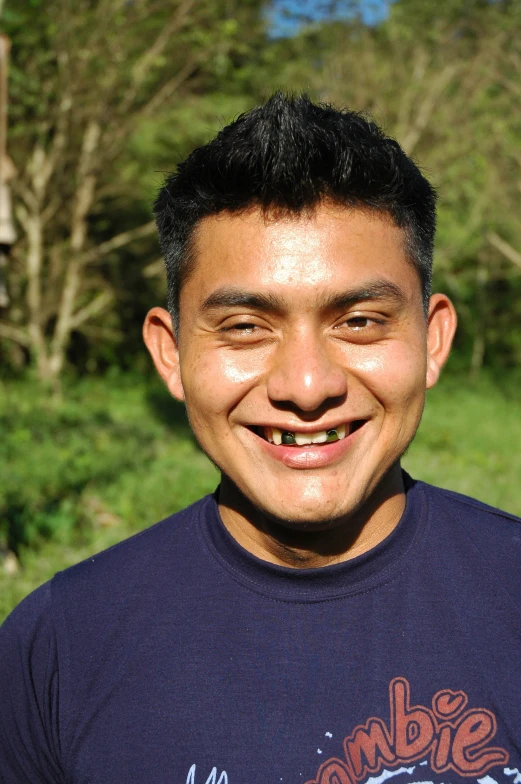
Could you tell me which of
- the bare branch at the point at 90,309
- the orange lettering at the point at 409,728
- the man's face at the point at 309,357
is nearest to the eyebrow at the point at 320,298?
the man's face at the point at 309,357

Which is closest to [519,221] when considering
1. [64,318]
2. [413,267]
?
[64,318]

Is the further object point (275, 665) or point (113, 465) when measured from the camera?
point (113, 465)

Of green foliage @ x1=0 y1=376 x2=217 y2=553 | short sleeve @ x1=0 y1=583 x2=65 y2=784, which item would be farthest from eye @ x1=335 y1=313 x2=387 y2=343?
green foliage @ x1=0 y1=376 x2=217 y2=553

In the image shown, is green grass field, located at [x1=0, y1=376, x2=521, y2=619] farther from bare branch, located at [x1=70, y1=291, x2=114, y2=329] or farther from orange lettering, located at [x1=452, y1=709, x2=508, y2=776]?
orange lettering, located at [x1=452, y1=709, x2=508, y2=776]

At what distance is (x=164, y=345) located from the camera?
189cm

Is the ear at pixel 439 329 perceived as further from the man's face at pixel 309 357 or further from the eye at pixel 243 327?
the eye at pixel 243 327

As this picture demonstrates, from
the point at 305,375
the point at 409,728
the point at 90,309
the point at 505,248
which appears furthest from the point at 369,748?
the point at 505,248

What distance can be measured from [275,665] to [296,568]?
199mm

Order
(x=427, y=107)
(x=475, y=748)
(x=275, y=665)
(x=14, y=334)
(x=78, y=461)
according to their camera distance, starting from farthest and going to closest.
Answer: (x=427, y=107) < (x=14, y=334) < (x=78, y=461) < (x=275, y=665) < (x=475, y=748)

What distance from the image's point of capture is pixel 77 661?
5.12ft

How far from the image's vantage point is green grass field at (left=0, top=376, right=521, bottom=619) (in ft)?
18.2

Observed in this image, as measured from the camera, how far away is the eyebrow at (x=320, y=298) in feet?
4.96

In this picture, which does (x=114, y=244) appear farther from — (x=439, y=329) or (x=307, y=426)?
(x=307, y=426)

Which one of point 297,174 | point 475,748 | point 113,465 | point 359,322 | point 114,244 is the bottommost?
point 475,748
